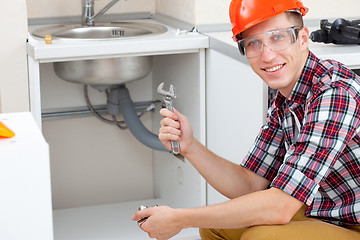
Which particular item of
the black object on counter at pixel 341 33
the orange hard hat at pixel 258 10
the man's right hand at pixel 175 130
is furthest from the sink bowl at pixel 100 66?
the orange hard hat at pixel 258 10

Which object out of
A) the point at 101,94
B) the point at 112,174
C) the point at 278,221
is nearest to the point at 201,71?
the point at 101,94

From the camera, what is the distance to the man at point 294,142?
168 centimetres

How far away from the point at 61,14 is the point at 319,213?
1.69 meters

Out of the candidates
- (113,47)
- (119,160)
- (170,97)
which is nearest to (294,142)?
(170,97)

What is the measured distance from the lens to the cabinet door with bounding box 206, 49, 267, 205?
233cm

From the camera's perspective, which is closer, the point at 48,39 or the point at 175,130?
the point at 175,130

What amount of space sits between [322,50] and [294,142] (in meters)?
0.60

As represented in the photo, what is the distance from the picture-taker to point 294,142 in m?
1.79

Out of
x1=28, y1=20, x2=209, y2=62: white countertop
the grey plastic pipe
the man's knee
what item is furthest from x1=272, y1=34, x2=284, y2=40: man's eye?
the grey plastic pipe

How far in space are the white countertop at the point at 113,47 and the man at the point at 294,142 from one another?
0.73 meters

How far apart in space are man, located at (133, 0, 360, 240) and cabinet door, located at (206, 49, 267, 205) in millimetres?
345

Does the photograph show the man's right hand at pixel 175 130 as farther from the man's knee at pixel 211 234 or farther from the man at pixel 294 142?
the man's knee at pixel 211 234

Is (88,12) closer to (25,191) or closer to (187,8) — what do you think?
(187,8)

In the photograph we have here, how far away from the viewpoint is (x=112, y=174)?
10.9 feet
